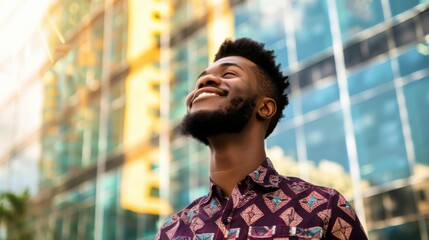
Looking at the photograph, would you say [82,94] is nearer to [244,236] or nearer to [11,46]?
[11,46]

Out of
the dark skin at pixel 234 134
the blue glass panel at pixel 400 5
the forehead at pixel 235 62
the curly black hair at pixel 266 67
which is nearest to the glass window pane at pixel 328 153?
the blue glass panel at pixel 400 5

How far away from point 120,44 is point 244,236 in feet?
60.4

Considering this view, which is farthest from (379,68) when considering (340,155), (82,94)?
(82,94)

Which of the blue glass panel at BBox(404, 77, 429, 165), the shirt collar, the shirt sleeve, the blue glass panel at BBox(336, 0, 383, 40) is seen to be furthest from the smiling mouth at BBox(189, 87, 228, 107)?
the blue glass panel at BBox(336, 0, 383, 40)

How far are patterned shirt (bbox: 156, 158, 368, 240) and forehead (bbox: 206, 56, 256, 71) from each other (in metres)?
0.39

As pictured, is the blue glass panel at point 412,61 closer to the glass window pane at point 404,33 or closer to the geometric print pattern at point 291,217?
the glass window pane at point 404,33

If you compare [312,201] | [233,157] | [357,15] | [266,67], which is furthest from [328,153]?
[312,201]

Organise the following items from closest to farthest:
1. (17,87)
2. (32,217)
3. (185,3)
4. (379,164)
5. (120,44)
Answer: (379,164) → (185,3) → (120,44) → (32,217) → (17,87)

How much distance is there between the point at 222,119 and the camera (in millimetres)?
2197

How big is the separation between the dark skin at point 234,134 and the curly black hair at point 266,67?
0.24 ft

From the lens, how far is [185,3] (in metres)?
17.5

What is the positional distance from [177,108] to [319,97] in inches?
211

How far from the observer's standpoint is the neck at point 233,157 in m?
2.25

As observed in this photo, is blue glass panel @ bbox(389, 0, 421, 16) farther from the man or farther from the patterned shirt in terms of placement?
the patterned shirt
